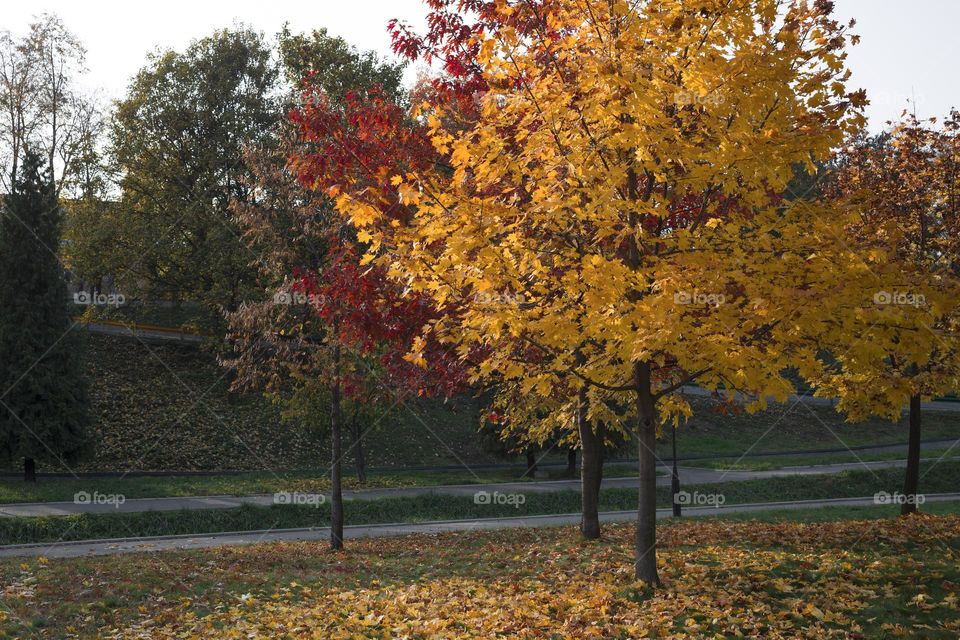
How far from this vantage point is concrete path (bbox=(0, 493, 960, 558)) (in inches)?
658

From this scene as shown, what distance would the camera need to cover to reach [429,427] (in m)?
36.5

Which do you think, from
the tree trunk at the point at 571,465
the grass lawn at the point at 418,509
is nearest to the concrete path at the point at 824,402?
the tree trunk at the point at 571,465

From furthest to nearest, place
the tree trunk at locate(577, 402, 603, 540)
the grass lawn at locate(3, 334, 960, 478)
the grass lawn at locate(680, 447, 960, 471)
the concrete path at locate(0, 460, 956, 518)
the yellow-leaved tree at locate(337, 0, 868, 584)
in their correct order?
the grass lawn at locate(680, 447, 960, 471)
the grass lawn at locate(3, 334, 960, 478)
the concrete path at locate(0, 460, 956, 518)
the tree trunk at locate(577, 402, 603, 540)
the yellow-leaved tree at locate(337, 0, 868, 584)

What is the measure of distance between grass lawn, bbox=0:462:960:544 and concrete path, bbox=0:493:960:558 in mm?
825

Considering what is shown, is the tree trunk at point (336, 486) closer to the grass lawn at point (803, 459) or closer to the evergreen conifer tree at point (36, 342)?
the evergreen conifer tree at point (36, 342)

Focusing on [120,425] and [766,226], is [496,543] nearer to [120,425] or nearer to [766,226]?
[766,226]

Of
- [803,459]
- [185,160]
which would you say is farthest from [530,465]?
[185,160]

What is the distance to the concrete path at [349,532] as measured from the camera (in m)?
16.7

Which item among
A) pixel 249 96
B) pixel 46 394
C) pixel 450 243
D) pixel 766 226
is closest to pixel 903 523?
pixel 766 226

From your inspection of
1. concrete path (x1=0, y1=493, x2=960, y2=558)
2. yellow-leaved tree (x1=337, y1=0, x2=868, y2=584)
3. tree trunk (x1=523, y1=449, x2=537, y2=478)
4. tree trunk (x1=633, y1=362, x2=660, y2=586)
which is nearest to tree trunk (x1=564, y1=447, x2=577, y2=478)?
tree trunk (x1=523, y1=449, x2=537, y2=478)

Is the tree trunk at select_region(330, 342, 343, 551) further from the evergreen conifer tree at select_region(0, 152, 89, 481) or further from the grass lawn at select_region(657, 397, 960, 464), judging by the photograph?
the grass lawn at select_region(657, 397, 960, 464)

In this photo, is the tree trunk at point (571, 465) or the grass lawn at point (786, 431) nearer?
the tree trunk at point (571, 465)

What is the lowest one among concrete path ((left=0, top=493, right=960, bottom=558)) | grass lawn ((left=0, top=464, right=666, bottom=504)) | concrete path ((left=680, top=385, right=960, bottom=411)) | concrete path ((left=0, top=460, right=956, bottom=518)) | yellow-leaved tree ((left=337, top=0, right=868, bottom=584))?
concrete path ((left=0, top=493, right=960, bottom=558))

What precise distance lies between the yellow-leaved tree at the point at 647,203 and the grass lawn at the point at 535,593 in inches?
49.5
